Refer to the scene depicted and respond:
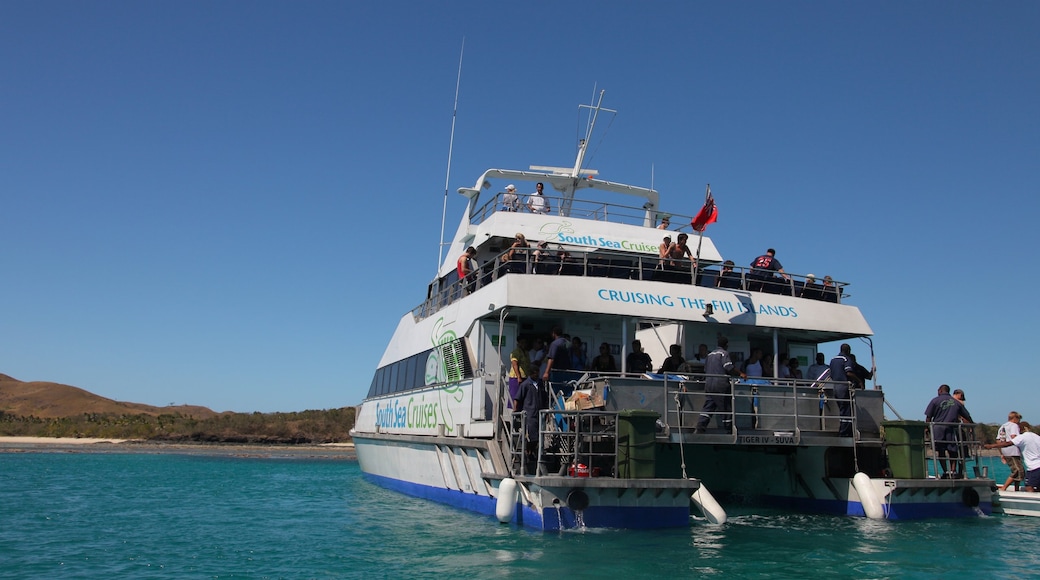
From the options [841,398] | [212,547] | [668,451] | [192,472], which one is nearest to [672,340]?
[668,451]

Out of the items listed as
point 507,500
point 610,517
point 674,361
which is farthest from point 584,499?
point 674,361

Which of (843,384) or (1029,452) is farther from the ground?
(843,384)

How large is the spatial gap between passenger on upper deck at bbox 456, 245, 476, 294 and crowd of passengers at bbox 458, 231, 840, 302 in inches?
2.5

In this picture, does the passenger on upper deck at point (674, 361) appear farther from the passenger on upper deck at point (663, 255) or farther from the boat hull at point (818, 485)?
the passenger on upper deck at point (663, 255)

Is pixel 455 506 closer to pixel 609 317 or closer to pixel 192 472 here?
pixel 609 317

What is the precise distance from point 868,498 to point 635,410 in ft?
14.0

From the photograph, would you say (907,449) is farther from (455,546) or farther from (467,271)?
(467,271)

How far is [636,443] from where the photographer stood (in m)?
10.3

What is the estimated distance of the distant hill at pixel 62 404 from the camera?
80106mm

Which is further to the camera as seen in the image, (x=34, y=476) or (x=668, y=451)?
(x=34, y=476)

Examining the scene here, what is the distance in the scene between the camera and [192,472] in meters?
29.5

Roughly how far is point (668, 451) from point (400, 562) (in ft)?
22.1

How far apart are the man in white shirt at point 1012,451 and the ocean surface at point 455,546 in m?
1.95

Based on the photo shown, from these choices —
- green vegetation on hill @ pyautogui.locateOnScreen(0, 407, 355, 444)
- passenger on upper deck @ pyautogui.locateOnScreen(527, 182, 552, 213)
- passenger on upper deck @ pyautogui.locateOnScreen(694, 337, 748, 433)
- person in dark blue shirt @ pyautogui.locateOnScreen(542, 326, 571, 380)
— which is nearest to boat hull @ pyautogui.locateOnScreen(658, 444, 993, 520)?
passenger on upper deck @ pyautogui.locateOnScreen(694, 337, 748, 433)
